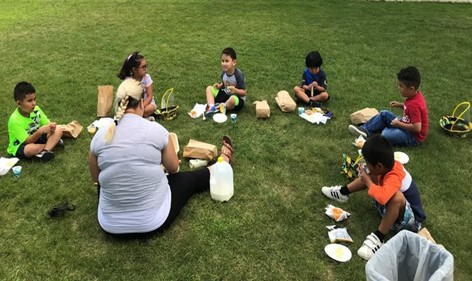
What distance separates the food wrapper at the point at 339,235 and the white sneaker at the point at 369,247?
0.15 meters

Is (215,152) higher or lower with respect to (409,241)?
lower

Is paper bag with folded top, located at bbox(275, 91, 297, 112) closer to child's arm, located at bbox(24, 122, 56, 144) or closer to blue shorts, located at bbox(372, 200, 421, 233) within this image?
blue shorts, located at bbox(372, 200, 421, 233)

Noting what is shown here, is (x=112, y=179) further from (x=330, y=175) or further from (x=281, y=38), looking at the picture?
(x=281, y=38)

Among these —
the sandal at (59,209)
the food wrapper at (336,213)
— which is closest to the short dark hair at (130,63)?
the sandal at (59,209)

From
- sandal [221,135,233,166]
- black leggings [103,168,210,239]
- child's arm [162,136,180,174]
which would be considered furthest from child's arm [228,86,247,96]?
child's arm [162,136,180,174]

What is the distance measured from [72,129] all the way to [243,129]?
2.25 m

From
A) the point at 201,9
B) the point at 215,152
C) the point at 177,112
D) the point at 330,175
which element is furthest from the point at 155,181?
the point at 201,9

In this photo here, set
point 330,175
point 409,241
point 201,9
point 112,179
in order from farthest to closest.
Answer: point 201,9
point 330,175
point 112,179
point 409,241

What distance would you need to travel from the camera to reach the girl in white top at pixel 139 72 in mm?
5371

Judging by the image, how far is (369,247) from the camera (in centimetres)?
354

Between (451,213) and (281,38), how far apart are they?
5.85m

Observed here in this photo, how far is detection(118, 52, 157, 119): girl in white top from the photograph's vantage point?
17.6 ft

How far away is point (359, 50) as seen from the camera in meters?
8.23

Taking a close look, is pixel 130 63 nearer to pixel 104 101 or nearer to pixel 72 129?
pixel 104 101
